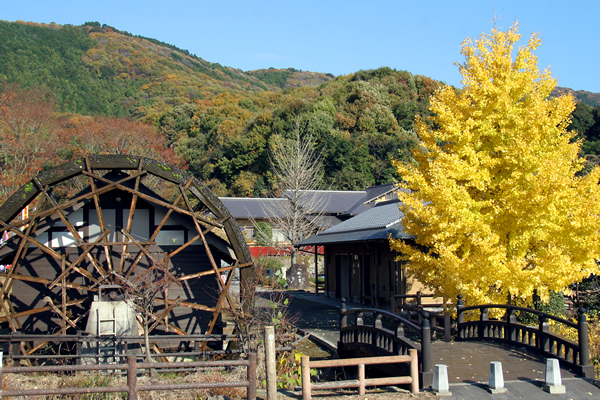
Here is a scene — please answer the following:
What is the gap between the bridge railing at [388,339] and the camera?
374 inches

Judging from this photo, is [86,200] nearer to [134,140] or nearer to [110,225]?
[110,225]

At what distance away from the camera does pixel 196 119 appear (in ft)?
245

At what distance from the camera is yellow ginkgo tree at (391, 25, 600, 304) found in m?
11.3

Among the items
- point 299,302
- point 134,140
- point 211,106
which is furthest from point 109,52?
point 299,302

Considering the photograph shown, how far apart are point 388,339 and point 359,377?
250 cm

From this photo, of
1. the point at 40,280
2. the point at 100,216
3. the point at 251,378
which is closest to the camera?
the point at 251,378

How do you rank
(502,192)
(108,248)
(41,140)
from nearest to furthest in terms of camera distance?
1. (502,192)
2. (108,248)
3. (41,140)

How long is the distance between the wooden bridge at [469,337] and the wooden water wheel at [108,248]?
3.82 metres

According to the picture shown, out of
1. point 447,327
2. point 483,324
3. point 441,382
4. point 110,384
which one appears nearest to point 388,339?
point 441,382

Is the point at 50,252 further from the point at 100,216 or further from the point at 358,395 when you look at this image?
the point at 358,395

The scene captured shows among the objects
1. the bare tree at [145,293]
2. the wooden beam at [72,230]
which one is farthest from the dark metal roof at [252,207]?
the bare tree at [145,293]

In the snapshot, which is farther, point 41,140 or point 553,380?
point 41,140

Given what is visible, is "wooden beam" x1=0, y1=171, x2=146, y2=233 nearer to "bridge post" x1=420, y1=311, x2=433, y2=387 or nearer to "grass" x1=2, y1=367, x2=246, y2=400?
"grass" x1=2, y1=367, x2=246, y2=400

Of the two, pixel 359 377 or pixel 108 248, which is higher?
pixel 108 248
